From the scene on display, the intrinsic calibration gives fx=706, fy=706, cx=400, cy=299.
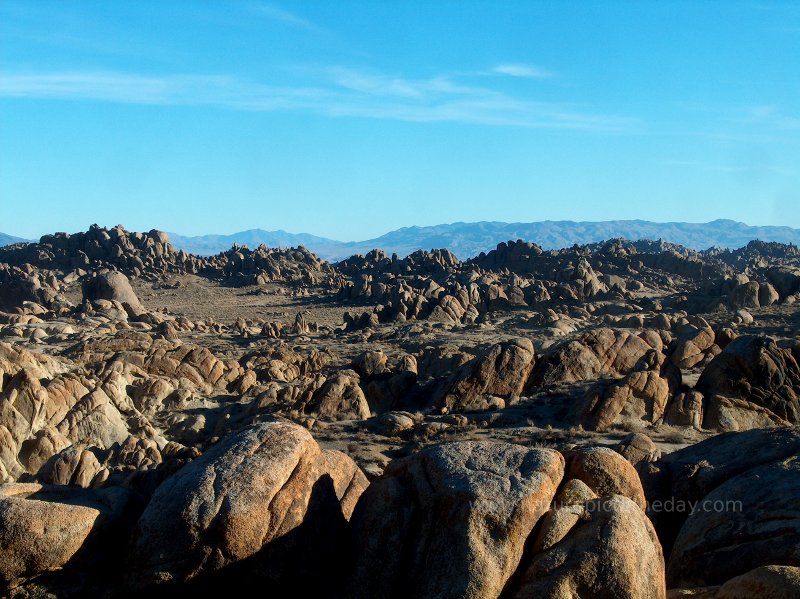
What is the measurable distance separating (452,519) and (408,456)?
1953mm

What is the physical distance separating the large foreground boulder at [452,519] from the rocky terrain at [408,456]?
3cm

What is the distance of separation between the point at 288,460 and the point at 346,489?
1.37m

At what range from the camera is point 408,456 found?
10195 millimetres

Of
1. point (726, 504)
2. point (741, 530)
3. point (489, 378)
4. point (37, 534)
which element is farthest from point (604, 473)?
point (489, 378)

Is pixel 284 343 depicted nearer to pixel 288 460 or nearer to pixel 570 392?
pixel 570 392

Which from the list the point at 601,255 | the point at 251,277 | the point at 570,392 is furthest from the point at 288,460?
the point at 601,255

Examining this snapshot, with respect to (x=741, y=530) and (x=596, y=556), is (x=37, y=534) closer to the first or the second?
(x=596, y=556)

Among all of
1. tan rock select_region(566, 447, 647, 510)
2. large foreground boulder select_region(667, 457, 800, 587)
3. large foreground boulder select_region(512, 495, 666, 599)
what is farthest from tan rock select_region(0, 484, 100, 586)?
large foreground boulder select_region(667, 457, 800, 587)

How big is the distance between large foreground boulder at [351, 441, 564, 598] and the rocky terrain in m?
0.03

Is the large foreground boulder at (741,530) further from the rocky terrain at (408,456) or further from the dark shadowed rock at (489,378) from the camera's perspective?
the dark shadowed rock at (489,378)

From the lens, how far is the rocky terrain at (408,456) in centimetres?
828

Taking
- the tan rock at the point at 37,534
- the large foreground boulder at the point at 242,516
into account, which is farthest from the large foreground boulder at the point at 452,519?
the tan rock at the point at 37,534

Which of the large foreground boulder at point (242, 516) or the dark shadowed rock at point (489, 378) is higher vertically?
the large foreground boulder at point (242, 516)

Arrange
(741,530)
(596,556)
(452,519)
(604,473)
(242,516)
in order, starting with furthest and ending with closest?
(741,530) → (604,473) → (242,516) → (452,519) → (596,556)
